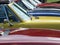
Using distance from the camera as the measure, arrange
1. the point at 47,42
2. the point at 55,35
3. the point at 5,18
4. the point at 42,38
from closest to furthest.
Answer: the point at 47,42
the point at 42,38
the point at 55,35
the point at 5,18

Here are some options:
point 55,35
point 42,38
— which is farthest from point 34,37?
point 55,35

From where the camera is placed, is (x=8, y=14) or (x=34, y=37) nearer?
(x=34, y=37)

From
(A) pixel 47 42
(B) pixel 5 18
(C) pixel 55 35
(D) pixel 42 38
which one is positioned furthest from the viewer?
(B) pixel 5 18

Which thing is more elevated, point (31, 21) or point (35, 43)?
point (35, 43)

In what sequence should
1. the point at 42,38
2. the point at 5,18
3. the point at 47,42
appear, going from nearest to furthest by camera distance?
1. the point at 47,42
2. the point at 42,38
3. the point at 5,18

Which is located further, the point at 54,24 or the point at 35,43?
the point at 54,24

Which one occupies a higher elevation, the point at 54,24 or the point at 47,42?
the point at 47,42

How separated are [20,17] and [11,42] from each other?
4163 mm

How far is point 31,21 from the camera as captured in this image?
20.6ft

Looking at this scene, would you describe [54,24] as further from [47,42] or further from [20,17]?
[47,42]

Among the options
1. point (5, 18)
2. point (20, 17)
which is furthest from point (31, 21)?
point (5, 18)

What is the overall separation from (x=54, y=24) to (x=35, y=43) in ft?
13.6

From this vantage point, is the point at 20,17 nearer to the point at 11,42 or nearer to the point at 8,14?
the point at 8,14

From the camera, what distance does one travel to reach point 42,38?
2.17 meters
